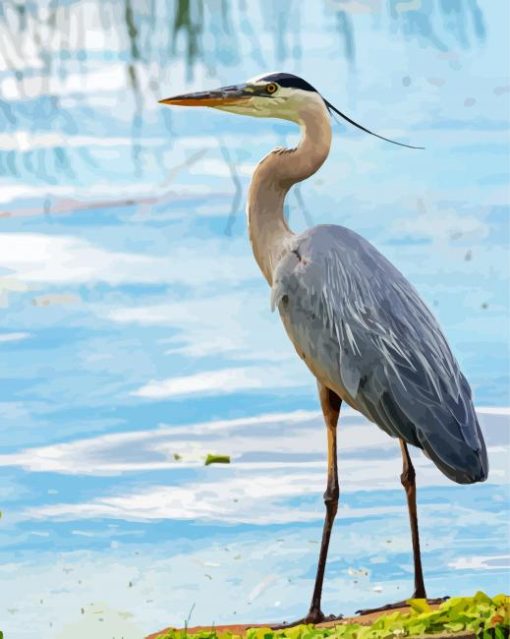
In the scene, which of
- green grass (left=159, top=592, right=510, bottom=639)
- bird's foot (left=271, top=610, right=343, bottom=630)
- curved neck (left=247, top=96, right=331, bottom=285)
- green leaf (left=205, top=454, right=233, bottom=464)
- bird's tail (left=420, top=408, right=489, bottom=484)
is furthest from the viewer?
green leaf (left=205, top=454, right=233, bottom=464)

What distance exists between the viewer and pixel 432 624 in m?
3.80

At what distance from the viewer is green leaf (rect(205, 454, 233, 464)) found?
482cm

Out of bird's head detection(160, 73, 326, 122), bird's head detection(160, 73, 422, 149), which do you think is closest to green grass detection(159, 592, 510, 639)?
bird's head detection(160, 73, 422, 149)

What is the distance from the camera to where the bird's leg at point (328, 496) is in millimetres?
A: 4141

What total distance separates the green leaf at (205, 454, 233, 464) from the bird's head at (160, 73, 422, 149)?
3.56ft

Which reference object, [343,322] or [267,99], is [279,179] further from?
[343,322]

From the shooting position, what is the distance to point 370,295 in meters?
4.19

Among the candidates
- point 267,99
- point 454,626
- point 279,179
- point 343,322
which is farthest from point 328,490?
point 267,99

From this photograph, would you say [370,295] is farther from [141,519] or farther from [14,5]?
[14,5]

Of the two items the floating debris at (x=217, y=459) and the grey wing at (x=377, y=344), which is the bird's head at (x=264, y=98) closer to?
the grey wing at (x=377, y=344)

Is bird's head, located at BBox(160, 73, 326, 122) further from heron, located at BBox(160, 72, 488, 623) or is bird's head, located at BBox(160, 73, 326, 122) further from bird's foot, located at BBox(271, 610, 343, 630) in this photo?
bird's foot, located at BBox(271, 610, 343, 630)

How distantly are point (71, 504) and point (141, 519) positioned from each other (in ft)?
0.74

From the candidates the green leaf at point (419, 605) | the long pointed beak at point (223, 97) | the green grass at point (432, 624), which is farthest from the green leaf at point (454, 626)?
the long pointed beak at point (223, 97)

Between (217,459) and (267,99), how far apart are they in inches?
45.1
